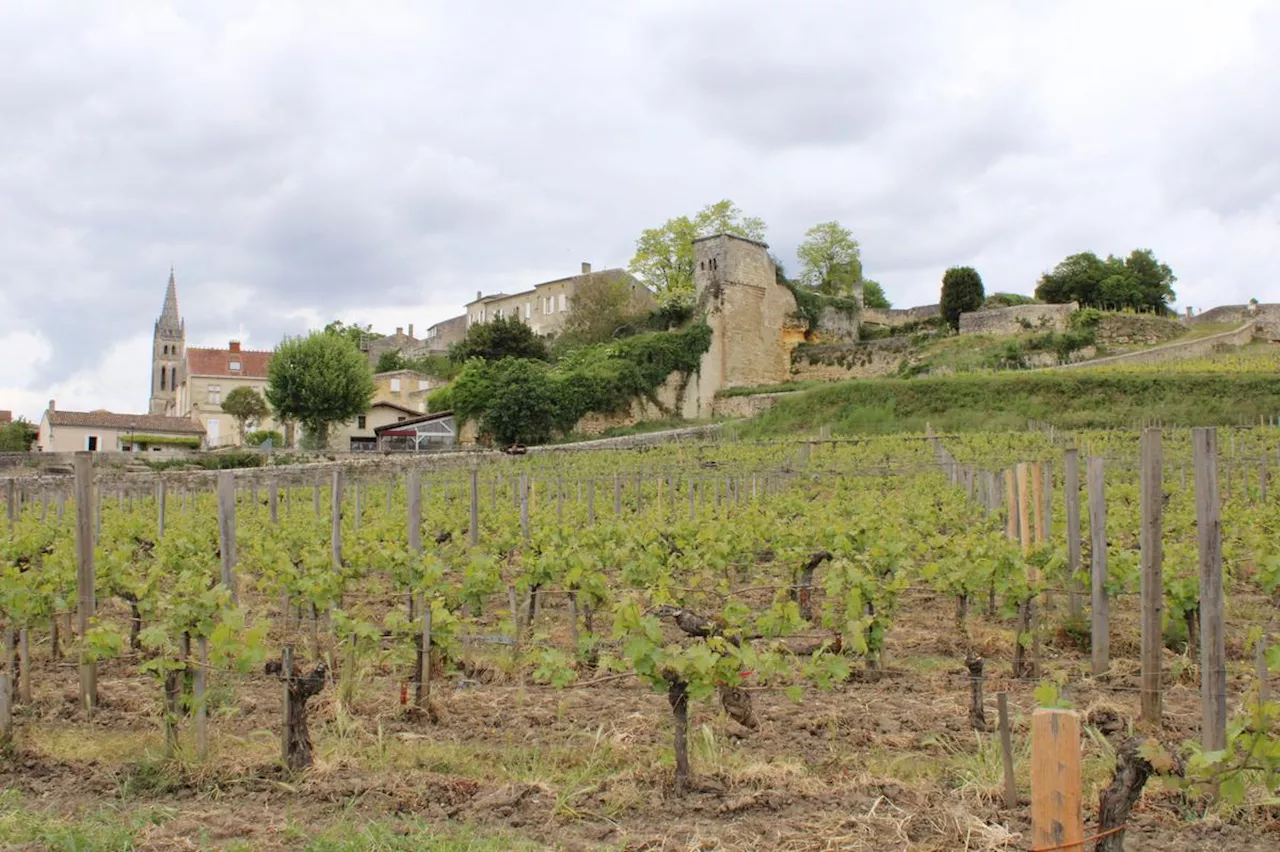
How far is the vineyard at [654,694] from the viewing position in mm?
3775

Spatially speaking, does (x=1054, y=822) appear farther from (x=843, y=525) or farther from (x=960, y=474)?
(x=960, y=474)

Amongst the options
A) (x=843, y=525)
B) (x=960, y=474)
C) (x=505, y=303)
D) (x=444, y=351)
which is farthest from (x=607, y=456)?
(x=444, y=351)

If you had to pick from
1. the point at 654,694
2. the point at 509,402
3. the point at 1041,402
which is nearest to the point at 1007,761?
the point at 654,694

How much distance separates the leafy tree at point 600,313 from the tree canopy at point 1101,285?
17.0 m

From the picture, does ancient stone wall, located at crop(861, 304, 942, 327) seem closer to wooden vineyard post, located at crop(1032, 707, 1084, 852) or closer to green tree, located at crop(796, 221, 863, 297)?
green tree, located at crop(796, 221, 863, 297)

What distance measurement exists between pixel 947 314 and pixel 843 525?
36.8 m

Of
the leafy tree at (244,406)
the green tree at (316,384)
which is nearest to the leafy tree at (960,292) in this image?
the green tree at (316,384)

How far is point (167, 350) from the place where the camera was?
251ft

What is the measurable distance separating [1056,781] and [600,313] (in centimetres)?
4055

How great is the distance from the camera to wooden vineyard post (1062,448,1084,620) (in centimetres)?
670

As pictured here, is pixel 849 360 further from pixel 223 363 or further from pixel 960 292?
pixel 223 363

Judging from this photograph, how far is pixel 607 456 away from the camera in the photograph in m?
26.4

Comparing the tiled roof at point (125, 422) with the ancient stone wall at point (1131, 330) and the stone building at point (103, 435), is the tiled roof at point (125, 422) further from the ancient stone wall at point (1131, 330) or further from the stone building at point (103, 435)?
the ancient stone wall at point (1131, 330)

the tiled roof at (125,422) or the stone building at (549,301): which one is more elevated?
the stone building at (549,301)
